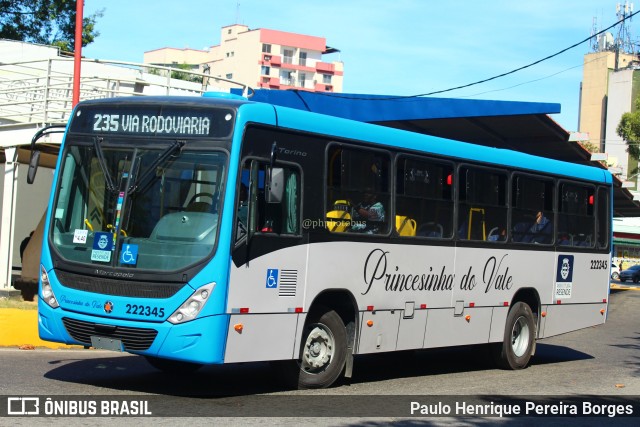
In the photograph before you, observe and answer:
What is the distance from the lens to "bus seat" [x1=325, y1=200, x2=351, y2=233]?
10.9 meters

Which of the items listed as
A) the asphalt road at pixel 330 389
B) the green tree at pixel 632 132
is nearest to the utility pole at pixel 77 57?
the asphalt road at pixel 330 389

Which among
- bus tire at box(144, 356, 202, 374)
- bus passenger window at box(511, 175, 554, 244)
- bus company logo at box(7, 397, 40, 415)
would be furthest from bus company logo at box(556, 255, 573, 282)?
bus company logo at box(7, 397, 40, 415)

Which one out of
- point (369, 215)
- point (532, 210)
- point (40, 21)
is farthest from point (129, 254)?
point (40, 21)

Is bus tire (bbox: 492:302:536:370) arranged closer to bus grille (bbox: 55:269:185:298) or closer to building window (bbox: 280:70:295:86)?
bus grille (bbox: 55:269:185:298)

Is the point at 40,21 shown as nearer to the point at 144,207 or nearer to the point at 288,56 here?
the point at 144,207

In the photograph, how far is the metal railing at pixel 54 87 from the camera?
67.2ft

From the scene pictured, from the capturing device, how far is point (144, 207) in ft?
31.8

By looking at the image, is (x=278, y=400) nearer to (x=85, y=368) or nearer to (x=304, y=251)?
(x=304, y=251)

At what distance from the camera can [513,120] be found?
957 inches

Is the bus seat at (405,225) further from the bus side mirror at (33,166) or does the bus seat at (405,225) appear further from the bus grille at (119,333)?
the bus side mirror at (33,166)

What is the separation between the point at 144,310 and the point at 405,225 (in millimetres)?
3955

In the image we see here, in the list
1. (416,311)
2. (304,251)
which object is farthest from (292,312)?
(416,311)

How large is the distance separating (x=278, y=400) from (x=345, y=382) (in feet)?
6.83

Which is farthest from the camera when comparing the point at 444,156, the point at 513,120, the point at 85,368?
the point at 513,120
